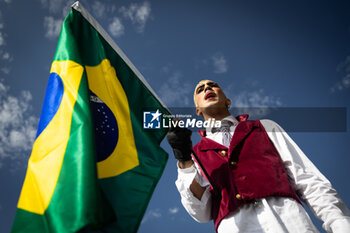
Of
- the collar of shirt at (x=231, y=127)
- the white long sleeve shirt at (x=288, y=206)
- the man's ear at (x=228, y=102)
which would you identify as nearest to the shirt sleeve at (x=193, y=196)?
the white long sleeve shirt at (x=288, y=206)

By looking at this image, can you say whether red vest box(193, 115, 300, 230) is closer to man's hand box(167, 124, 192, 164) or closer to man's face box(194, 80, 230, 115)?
man's hand box(167, 124, 192, 164)

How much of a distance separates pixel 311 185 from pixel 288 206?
0.36 metres

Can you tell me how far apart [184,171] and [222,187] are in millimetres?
419

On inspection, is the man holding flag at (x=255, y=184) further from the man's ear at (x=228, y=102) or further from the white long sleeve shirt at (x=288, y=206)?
the man's ear at (x=228, y=102)

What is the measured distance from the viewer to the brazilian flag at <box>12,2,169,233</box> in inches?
66.1

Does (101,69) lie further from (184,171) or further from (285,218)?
(285,218)

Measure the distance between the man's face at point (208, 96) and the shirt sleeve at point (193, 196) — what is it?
46.8 inches

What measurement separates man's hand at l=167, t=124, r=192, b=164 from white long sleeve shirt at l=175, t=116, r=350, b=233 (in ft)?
0.66

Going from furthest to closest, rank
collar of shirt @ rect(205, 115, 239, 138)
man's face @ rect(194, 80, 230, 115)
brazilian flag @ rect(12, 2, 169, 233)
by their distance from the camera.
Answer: man's face @ rect(194, 80, 230, 115) < collar of shirt @ rect(205, 115, 239, 138) < brazilian flag @ rect(12, 2, 169, 233)

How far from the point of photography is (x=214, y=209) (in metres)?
2.70

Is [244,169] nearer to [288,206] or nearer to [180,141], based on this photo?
[288,206]

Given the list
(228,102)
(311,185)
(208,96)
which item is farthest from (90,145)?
(228,102)

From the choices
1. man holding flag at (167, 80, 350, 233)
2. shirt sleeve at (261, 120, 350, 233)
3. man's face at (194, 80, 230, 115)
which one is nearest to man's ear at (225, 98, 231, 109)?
man's face at (194, 80, 230, 115)

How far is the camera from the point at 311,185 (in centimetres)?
235
